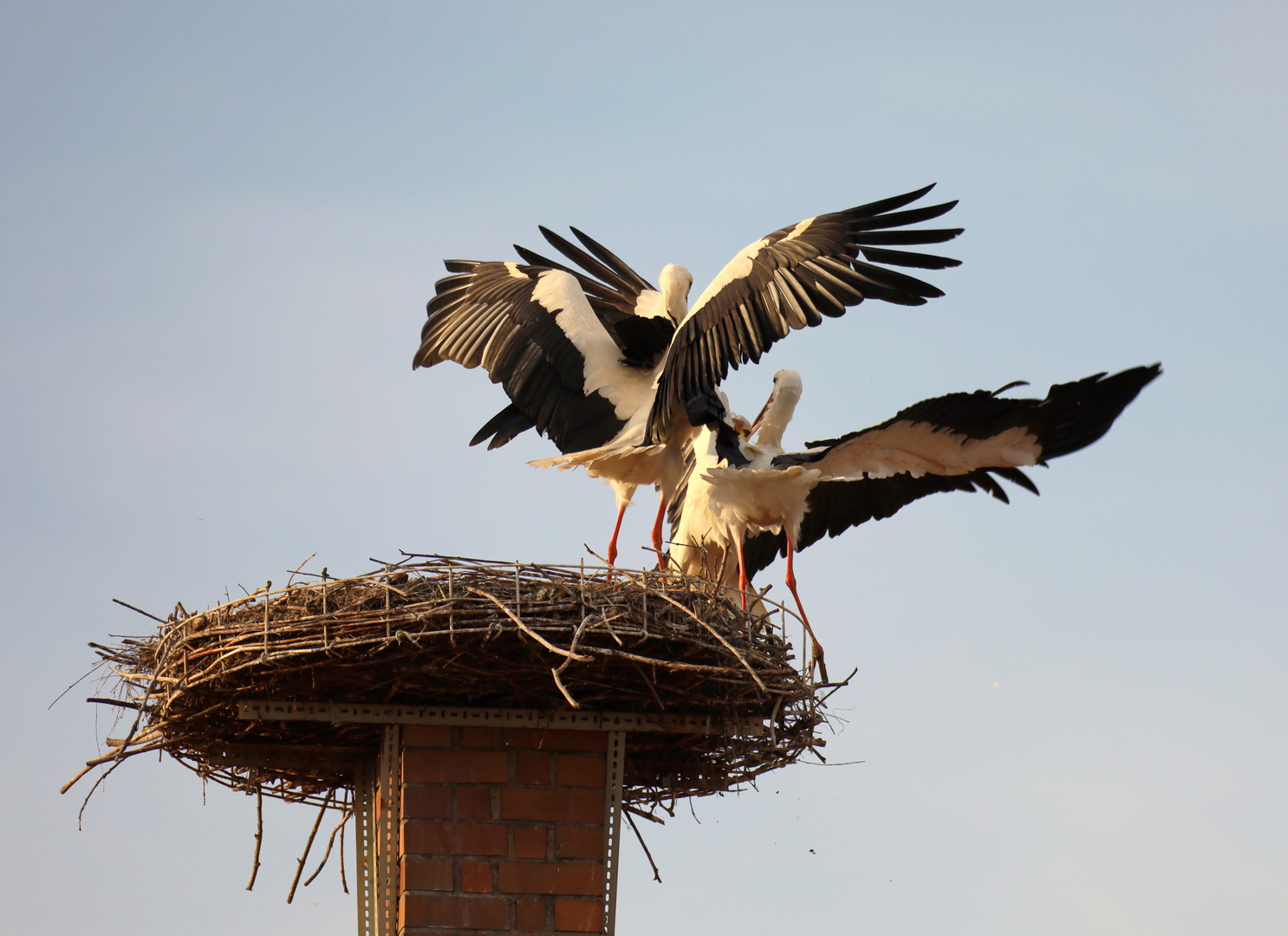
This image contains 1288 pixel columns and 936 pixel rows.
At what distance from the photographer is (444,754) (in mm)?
5988

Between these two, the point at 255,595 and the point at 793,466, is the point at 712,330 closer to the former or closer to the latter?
the point at 793,466

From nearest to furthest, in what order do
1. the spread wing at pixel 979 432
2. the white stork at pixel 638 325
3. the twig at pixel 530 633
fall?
the twig at pixel 530 633
the spread wing at pixel 979 432
the white stork at pixel 638 325

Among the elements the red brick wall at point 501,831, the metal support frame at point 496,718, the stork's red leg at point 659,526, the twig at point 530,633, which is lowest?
the red brick wall at point 501,831

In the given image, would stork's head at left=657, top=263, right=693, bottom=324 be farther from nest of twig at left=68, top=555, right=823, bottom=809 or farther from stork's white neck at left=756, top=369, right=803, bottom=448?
nest of twig at left=68, top=555, right=823, bottom=809

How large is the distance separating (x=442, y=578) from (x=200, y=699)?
1019 millimetres

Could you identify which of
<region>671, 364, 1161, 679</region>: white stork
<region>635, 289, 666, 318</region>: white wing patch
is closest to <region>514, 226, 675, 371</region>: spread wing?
<region>635, 289, 666, 318</region>: white wing patch

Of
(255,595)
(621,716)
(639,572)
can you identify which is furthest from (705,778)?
(255,595)

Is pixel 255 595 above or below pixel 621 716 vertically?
above

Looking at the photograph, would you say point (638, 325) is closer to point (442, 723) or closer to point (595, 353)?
point (595, 353)

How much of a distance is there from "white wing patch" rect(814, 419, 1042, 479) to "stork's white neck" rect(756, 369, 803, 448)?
0.70 meters

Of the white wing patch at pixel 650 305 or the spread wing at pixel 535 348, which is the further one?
the white wing patch at pixel 650 305

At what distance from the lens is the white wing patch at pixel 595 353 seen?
321 inches

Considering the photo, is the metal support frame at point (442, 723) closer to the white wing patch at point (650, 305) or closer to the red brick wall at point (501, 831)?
the red brick wall at point (501, 831)

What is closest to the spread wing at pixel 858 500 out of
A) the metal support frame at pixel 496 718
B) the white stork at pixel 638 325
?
the white stork at pixel 638 325
